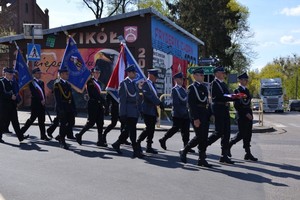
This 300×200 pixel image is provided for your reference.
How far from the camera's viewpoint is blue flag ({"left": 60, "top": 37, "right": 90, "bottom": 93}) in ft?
40.2

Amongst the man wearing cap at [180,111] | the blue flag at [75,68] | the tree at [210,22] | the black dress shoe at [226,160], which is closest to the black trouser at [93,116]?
the blue flag at [75,68]

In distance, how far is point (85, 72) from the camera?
481 inches

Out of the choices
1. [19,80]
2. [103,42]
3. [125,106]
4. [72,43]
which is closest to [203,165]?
[125,106]

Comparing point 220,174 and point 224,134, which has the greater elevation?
point 224,134

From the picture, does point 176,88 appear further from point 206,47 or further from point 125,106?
point 206,47

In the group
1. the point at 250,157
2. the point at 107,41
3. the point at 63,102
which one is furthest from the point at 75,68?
the point at 107,41

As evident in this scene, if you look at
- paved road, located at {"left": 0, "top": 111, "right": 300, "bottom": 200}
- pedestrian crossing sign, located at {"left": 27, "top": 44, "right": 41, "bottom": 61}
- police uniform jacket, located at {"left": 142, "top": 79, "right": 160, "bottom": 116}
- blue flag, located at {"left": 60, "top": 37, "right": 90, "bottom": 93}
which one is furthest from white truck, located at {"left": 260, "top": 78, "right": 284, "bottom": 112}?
police uniform jacket, located at {"left": 142, "top": 79, "right": 160, "bottom": 116}

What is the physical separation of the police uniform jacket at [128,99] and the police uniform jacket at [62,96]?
1727mm

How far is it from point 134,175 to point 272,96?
37.4 meters

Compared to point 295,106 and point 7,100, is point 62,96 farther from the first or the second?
point 295,106

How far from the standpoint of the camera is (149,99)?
9883mm

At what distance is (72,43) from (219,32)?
1415 inches

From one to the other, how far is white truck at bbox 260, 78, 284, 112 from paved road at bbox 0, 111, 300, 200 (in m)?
33.1

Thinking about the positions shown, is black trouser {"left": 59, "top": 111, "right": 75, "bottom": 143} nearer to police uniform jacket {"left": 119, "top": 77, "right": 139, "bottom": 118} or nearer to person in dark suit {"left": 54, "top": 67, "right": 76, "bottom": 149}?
person in dark suit {"left": 54, "top": 67, "right": 76, "bottom": 149}
